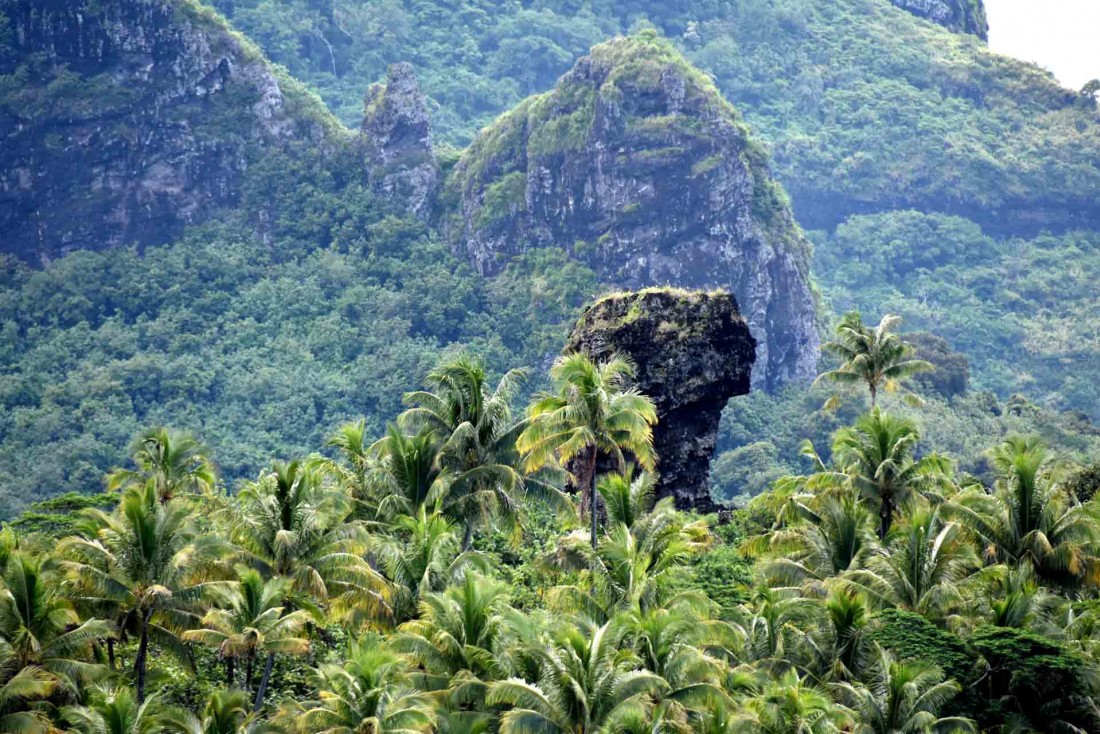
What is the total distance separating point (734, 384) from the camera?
69.9m

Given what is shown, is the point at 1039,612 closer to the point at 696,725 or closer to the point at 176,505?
the point at 696,725

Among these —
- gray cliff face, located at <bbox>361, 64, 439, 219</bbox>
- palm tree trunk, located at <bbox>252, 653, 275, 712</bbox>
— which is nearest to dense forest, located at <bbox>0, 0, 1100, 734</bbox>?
palm tree trunk, located at <bbox>252, 653, 275, 712</bbox>

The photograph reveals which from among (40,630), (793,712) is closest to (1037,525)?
(793,712)

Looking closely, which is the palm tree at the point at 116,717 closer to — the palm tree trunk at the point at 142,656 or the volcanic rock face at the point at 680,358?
the palm tree trunk at the point at 142,656

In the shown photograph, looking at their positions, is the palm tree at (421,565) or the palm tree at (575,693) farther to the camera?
the palm tree at (421,565)

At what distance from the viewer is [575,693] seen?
39312mm

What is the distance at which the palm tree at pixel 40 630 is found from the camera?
44344 mm

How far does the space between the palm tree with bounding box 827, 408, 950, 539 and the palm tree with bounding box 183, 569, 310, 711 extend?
20.5m

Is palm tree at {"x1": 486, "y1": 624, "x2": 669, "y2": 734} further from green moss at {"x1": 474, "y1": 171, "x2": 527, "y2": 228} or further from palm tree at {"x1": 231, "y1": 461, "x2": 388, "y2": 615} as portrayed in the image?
green moss at {"x1": 474, "y1": 171, "x2": 527, "y2": 228}

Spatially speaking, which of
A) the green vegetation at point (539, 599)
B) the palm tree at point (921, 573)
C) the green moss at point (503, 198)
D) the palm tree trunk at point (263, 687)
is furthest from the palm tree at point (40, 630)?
the green moss at point (503, 198)

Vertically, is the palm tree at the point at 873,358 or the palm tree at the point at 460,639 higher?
the palm tree at the point at 460,639

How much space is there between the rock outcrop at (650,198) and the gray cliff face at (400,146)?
5500mm

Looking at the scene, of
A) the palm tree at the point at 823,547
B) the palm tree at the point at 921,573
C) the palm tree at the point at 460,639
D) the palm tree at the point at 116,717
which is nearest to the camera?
the palm tree at the point at 116,717

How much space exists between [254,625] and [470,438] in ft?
37.7
